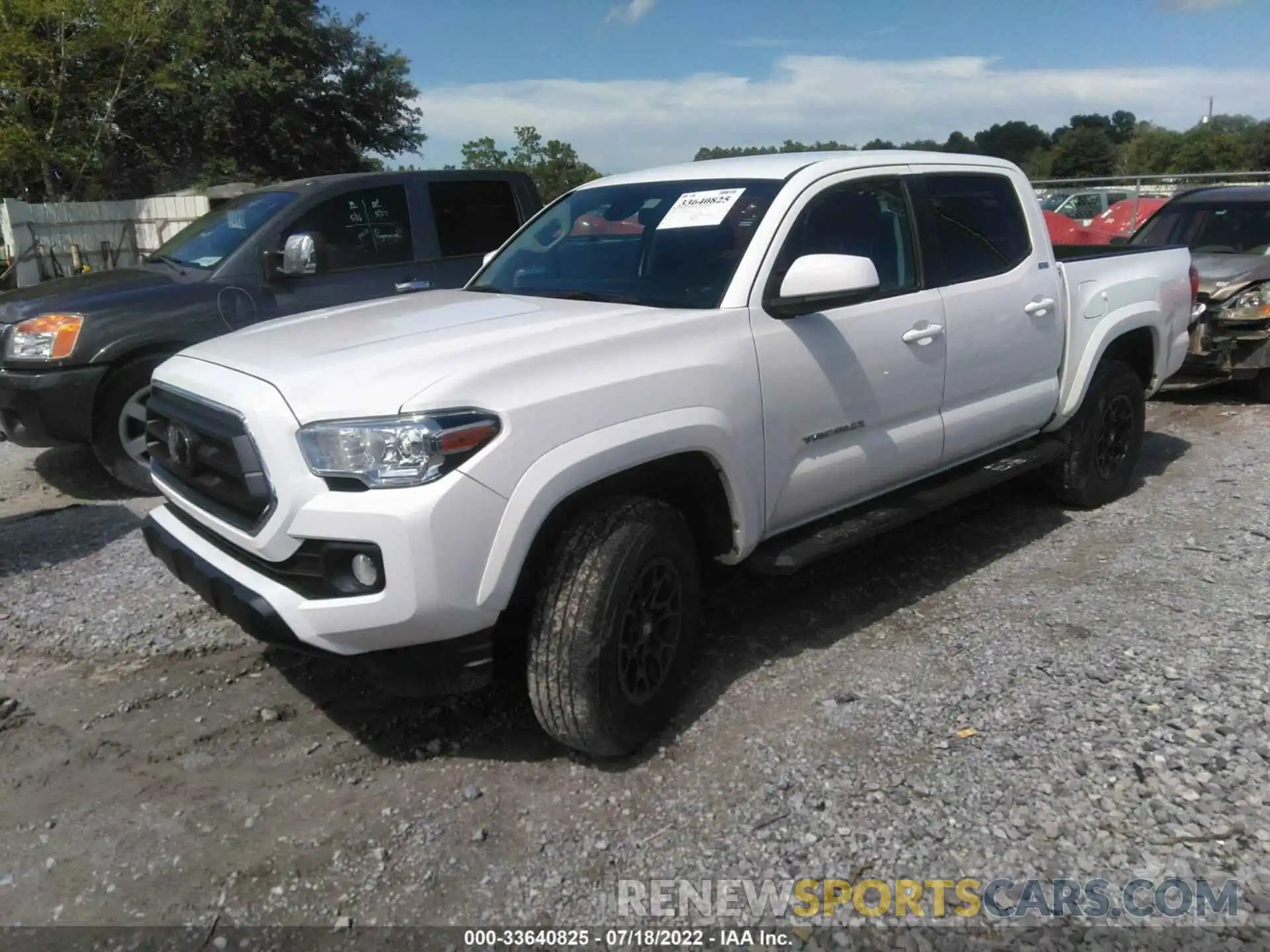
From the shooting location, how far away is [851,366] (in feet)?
12.2

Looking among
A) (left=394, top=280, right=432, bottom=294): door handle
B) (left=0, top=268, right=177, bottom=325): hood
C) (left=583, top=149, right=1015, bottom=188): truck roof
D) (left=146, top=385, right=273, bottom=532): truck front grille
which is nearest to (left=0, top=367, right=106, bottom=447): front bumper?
(left=0, top=268, right=177, bottom=325): hood

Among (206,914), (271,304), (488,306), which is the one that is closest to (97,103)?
(271,304)

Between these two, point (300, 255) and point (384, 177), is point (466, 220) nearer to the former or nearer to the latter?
point (384, 177)

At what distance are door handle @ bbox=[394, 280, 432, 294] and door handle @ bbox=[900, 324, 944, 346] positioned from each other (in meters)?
3.09

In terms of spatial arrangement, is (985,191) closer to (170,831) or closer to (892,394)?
(892,394)

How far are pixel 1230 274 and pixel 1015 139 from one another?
244ft

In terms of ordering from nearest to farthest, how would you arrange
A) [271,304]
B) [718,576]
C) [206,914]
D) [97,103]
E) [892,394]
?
1. [206,914]
2. [892,394]
3. [718,576]
4. [271,304]
5. [97,103]

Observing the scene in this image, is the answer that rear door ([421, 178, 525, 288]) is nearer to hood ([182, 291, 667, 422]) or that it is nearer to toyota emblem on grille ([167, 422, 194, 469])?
hood ([182, 291, 667, 422])

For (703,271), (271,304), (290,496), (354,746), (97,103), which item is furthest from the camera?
(97,103)

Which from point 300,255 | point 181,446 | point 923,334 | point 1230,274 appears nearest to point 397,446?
point 181,446

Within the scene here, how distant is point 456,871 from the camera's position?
8.81 ft

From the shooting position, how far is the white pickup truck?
2686 mm

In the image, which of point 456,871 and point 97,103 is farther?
point 97,103

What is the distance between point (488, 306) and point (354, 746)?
5.20 feet
